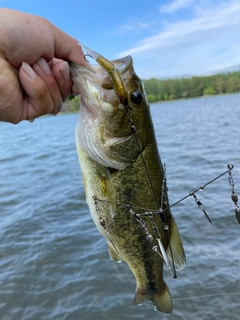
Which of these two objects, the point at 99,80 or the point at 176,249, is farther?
the point at 176,249

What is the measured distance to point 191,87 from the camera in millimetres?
97250

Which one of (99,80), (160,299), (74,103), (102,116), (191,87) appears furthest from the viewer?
(191,87)

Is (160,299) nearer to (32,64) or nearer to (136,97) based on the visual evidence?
(136,97)

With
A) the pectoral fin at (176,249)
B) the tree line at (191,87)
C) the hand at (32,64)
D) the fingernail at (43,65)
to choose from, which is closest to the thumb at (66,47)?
the hand at (32,64)

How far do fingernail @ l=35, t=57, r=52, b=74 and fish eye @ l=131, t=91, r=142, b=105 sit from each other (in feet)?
1.78

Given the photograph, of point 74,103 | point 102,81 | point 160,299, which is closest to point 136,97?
point 102,81

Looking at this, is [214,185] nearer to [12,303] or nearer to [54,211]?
[54,211]

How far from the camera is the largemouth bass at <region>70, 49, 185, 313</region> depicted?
2098mm

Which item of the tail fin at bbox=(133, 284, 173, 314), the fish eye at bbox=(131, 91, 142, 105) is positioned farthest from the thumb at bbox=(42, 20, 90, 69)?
the tail fin at bbox=(133, 284, 173, 314)

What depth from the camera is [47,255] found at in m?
5.93

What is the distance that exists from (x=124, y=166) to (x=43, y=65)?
846 mm

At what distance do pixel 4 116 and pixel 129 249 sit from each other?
1364 mm

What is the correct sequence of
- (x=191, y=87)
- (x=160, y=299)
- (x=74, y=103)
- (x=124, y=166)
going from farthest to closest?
(x=191, y=87)
(x=74, y=103)
(x=160, y=299)
(x=124, y=166)

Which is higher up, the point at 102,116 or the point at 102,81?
the point at 102,81
